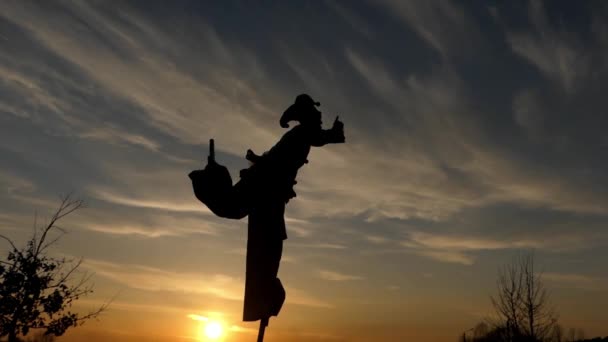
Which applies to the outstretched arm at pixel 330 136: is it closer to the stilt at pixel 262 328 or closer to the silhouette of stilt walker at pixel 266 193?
the silhouette of stilt walker at pixel 266 193

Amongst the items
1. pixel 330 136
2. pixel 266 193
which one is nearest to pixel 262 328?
pixel 266 193

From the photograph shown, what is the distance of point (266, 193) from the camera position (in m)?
6.42

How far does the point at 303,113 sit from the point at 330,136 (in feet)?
1.36

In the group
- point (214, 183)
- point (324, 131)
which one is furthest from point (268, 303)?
point (324, 131)

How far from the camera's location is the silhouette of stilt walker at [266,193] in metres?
6.14

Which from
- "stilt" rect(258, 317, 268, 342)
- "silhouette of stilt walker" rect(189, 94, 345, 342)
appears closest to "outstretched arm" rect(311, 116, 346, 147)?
"silhouette of stilt walker" rect(189, 94, 345, 342)

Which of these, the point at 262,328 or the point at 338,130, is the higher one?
the point at 338,130

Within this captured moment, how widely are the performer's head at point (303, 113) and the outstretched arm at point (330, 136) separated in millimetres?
118

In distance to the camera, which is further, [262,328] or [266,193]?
[266,193]

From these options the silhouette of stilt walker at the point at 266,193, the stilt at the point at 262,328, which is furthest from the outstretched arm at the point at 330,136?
the stilt at the point at 262,328

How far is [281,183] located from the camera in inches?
254

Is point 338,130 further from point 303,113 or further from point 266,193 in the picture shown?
point 266,193

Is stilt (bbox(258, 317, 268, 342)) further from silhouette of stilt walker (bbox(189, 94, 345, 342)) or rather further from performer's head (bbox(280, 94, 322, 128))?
performer's head (bbox(280, 94, 322, 128))

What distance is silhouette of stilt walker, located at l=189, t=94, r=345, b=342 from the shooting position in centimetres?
614
